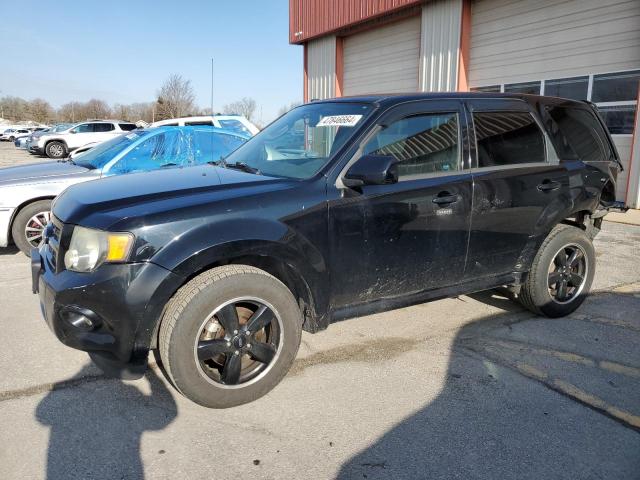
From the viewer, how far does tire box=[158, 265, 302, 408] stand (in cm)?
261

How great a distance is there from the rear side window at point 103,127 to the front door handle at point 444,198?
2392 centimetres

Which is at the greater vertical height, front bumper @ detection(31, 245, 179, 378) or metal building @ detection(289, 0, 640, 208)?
metal building @ detection(289, 0, 640, 208)

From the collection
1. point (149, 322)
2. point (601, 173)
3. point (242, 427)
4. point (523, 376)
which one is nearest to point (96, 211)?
point (149, 322)

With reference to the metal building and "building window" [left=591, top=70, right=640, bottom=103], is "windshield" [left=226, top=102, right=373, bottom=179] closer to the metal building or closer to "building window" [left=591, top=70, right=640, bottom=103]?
the metal building

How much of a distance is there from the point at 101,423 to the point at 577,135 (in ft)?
14.2

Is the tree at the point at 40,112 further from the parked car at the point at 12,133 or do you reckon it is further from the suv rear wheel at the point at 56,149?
the suv rear wheel at the point at 56,149

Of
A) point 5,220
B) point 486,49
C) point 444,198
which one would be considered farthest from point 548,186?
point 486,49

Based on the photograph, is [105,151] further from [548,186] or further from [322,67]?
[322,67]

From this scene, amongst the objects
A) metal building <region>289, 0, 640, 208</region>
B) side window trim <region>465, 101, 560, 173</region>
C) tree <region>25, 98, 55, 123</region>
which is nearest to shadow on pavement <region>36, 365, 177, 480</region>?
side window trim <region>465, 101, 560, 173</region>

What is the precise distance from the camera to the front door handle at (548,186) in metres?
3.89

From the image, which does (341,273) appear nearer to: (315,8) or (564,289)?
(564,289)

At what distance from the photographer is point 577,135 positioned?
435 cm

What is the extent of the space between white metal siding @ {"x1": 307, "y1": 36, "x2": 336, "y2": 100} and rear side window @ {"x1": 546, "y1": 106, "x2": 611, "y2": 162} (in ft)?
45.2

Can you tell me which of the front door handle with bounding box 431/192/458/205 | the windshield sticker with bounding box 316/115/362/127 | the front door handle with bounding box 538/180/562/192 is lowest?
the front door handle with bounding box 431/192/458/205
